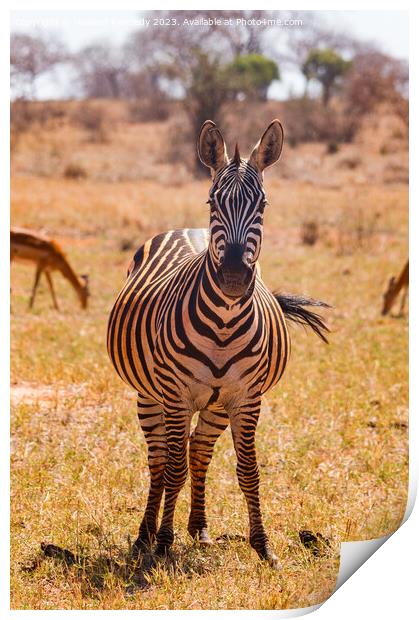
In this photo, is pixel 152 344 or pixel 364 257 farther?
pixel 364 257

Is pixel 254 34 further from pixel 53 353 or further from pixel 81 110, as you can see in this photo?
pixel 81 110

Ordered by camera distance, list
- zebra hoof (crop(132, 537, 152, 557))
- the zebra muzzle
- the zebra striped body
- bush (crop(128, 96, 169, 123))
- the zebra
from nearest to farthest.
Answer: the zebra muzzle < the zebra < the zebra striped body < zebra hoof (crop(132, 537, 152, 557)) < bush (crop(128, 96, 169, 123))

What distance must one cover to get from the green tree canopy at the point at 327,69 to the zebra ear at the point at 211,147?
13885 mm

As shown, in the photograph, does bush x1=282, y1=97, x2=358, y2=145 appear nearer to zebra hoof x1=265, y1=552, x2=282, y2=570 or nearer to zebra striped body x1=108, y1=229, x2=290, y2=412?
zebra striped body x1=108, y1=229, x2=290, y2=412

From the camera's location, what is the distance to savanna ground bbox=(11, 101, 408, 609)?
13.3 ft

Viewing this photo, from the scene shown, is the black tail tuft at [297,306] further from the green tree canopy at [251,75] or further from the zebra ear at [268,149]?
the green tree canopy at [251,75]

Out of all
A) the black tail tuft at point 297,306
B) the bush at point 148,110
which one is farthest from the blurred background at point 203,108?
the black tail tuft at point 297,306

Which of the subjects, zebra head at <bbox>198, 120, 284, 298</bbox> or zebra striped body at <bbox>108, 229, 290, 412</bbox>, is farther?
zebra striped body at <bbox>108, 229, 290, 412</bbox>

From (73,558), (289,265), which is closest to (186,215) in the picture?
(289,265)

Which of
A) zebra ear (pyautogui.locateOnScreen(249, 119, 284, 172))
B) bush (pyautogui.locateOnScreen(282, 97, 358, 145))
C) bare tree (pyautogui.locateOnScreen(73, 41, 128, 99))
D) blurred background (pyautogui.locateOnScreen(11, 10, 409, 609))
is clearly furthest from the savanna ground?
bare tree (pyautogui.locateOnScreen(73, 41, 128, 99))

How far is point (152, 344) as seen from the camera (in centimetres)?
436

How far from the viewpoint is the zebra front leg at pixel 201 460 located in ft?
14.4

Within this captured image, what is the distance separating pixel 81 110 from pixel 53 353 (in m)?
17.2

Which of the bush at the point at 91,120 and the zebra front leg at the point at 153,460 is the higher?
the bush at the point at 91,120
